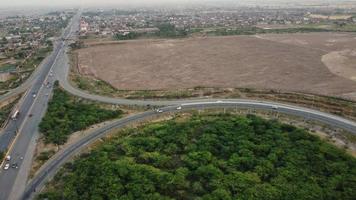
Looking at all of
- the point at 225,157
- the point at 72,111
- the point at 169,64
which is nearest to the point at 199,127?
the point at 225,157

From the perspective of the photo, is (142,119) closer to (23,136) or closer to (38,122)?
(38,122)

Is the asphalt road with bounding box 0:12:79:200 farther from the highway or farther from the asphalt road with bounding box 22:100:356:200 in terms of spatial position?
the asphalt road with bounding box 22:100:356:200

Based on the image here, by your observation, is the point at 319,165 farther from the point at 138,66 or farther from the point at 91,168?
the point at 138,66

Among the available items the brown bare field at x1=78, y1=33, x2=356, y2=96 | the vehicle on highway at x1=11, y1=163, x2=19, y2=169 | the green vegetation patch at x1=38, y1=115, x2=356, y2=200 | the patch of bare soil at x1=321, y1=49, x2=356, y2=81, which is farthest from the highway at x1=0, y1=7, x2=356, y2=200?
the patch of bare soil at x1=321, y1=49, x2=356, y2=81

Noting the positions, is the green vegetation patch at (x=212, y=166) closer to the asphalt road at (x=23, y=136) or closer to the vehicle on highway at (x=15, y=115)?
the asphalt road at (x=23, y=136)

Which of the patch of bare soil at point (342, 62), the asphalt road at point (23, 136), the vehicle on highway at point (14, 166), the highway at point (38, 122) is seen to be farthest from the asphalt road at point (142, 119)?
the patch of bare soil at point (342, 62)
